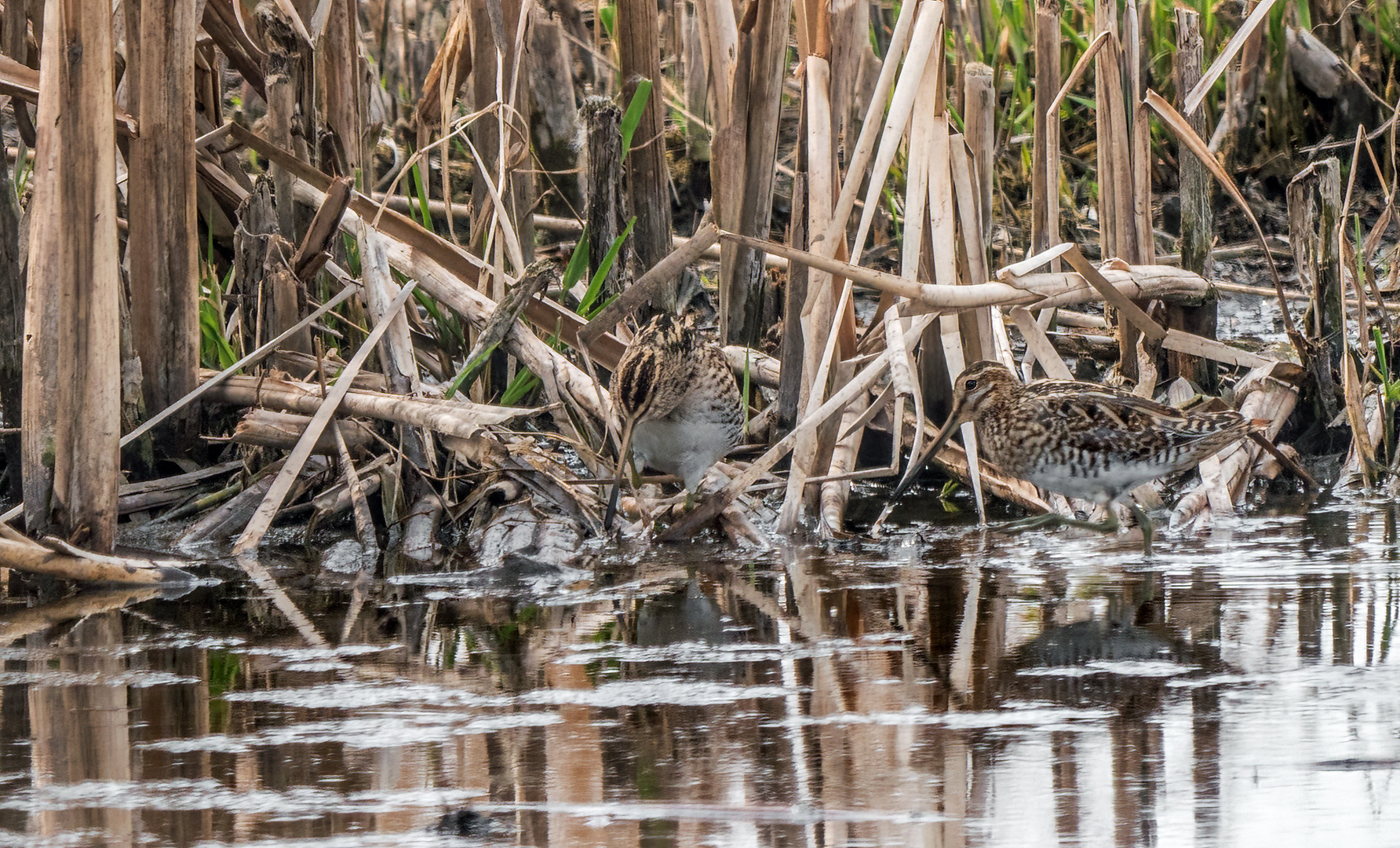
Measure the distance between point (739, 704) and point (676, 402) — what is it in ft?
6.72

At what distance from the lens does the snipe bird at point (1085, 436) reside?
4.93 m

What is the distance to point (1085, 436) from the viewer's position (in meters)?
4.92

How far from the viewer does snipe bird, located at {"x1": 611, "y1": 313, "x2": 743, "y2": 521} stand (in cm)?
512

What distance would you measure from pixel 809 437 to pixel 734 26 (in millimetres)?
1719

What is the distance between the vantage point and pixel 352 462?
544cm

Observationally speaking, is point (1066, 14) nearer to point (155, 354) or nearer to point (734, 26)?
point (734, 26)

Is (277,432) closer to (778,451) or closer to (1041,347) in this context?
(778,451)

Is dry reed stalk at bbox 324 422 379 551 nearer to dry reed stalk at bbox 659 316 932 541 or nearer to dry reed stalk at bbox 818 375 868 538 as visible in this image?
dry reed stalk at bbox 659 316 932 541

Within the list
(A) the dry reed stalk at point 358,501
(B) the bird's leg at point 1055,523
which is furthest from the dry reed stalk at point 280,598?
(B) the bird's leg at point 1055,523

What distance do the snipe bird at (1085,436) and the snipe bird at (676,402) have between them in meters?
0.74

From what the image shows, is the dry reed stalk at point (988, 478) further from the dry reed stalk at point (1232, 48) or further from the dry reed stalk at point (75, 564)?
the dry reed stalk at point (75, 564)

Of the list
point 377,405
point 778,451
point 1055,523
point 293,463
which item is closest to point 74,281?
point 293,463

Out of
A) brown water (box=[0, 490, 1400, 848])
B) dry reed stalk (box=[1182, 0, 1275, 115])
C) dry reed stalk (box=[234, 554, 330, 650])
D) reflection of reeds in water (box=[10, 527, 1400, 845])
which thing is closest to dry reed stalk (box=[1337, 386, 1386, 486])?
brown water (box=[0, 490, 1400, 848])

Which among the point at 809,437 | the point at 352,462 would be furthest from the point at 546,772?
the point at 352,462
